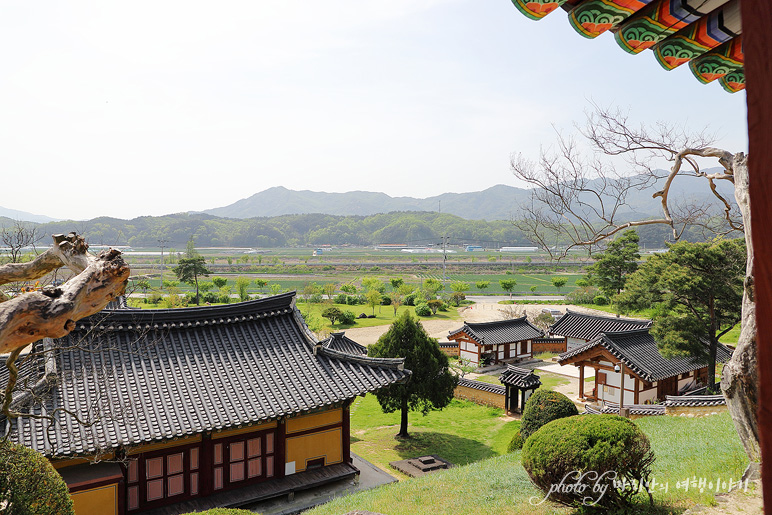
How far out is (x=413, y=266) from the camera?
4267 inches

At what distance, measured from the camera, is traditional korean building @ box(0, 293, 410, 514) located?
9.28 metres

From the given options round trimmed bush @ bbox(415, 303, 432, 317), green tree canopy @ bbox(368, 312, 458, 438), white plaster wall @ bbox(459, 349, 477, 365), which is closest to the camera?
green tree canopy @ bbox(368, 312, 458, 438)

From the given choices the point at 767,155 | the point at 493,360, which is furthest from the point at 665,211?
the point at 493,360

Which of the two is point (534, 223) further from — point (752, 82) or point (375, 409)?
point (375, 409)

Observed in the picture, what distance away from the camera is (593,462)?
6.04m

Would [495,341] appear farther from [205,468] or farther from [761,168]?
[761,168]

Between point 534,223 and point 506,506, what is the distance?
4.81 metres

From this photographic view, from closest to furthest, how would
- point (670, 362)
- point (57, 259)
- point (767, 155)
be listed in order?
1. point (767, 155)
2. point (57, 259)
3. point (670, 362)

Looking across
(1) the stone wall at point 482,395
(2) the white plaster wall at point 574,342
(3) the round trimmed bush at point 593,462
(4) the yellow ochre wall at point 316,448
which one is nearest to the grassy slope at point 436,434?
(1) the stone wall at point 482,395

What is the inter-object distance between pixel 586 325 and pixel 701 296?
1128cm

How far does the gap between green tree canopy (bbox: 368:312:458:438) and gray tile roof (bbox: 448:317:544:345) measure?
36.9 ft

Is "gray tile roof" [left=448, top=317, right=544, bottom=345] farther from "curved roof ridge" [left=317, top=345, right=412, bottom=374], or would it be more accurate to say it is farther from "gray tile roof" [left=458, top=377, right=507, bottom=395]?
"curved roof ridge" [left=317, top=345, right=412, bottom=374]

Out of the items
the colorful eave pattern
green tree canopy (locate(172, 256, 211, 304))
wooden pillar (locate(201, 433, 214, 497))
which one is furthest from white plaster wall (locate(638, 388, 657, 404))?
green tree canopy (locate(172, 256, 211, 304))

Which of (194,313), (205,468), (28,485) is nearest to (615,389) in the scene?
(205,468)
